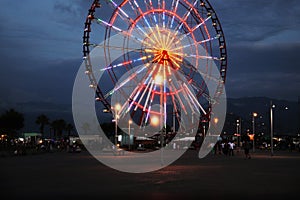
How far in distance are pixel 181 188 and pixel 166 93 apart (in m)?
27.2

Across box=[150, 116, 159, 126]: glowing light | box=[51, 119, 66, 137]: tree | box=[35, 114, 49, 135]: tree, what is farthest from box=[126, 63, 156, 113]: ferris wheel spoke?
box=[51, 119, 66, 137]: tree

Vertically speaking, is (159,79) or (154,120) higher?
(159,79)

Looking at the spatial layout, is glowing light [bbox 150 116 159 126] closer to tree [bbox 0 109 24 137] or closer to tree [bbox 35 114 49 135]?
tree [bbox 0 109 24 137]

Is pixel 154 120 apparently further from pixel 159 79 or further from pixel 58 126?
pixel 58 126

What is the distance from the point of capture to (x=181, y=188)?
1506 centimetres

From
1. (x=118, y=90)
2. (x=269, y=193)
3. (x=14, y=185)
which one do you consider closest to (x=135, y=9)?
(x=118, y=90)

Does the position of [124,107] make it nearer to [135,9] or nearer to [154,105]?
[154,105]

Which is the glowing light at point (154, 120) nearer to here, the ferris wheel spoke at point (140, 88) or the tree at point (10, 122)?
the ferris wheel spoke at point (140, 88)

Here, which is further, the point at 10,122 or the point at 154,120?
the point at 10,122

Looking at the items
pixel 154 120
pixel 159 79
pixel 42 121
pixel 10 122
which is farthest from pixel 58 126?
pixel 159 79

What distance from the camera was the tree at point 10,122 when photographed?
300 feet

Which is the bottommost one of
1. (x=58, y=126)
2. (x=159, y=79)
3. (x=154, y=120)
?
(x=154, y=120)

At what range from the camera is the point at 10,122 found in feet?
302

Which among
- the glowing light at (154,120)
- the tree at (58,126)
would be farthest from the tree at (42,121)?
the glowing light at (154,120)
